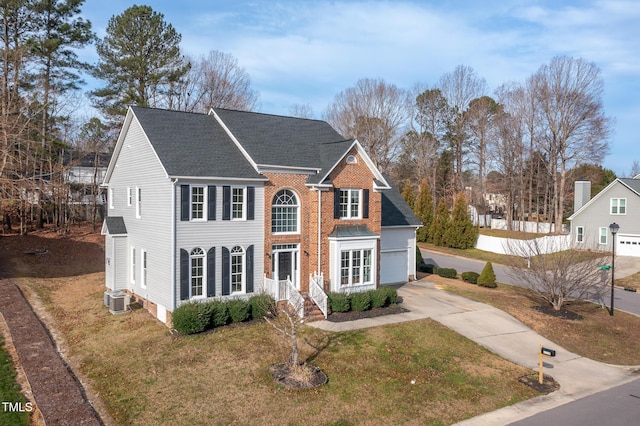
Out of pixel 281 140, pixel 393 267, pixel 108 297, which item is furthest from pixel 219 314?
pixel 393 267

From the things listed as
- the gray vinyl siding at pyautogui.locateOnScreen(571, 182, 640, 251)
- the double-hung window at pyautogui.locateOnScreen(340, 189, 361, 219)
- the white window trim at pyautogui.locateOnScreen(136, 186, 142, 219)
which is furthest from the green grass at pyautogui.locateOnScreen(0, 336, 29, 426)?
the gray vinyl siding at pyautogui.locateOnScreen(571, 182, 640, 251)

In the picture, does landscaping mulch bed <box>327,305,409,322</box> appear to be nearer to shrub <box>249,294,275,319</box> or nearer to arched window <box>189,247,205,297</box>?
shrub <box>249,294,275,319</box>

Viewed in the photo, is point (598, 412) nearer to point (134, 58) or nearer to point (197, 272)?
point (197, 272)

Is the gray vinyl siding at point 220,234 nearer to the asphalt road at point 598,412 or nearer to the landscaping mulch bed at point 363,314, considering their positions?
the landscaping mulch bed at point 363,314

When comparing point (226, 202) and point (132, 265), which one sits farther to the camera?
point (132, 265)

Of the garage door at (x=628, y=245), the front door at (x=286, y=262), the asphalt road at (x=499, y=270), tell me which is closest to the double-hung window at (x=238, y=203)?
the front door at (x=286, y=262)

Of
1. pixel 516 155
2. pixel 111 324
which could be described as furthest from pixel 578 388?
pixel 516 155
